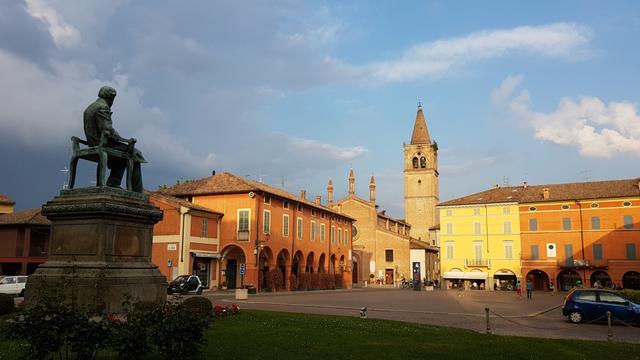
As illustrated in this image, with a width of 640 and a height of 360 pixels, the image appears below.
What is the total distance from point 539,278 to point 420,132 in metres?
45.4

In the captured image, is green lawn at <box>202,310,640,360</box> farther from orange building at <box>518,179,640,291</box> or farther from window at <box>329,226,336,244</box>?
orange building at <box>518,179,640,291</box>

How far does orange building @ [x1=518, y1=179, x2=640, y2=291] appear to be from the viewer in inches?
2035

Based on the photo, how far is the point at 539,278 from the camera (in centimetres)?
5794

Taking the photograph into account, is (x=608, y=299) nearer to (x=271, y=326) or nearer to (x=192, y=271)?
(x=271, y=326)

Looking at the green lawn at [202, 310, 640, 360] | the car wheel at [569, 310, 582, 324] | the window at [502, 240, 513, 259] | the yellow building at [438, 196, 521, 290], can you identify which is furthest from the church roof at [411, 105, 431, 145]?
the green lawn at [202, 310, 640, 360]

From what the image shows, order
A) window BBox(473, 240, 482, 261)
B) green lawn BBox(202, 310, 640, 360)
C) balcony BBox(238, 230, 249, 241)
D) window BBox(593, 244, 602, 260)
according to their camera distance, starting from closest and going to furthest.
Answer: green lawn BBox(202, 310, 640, 360) < balcony BBox(238, 230, 249, 241) < window BBox(593, 244, 602, 260) < window BBox(473, 240, 482, 261)

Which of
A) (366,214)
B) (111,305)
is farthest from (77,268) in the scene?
(366,214)

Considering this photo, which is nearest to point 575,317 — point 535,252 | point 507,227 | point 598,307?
point 598,307

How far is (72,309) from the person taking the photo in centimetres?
646

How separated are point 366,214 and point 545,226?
25.0 m

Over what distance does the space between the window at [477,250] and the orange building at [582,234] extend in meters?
4.65

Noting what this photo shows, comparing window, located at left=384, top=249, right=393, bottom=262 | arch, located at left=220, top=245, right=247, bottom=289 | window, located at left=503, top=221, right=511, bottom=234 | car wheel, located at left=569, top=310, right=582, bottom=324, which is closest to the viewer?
car wheel, located at left=569, top=310, right=582, bottom=324

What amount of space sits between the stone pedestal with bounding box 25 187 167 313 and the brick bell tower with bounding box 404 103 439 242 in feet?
277

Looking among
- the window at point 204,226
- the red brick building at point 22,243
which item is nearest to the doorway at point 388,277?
the window at point 204,226
